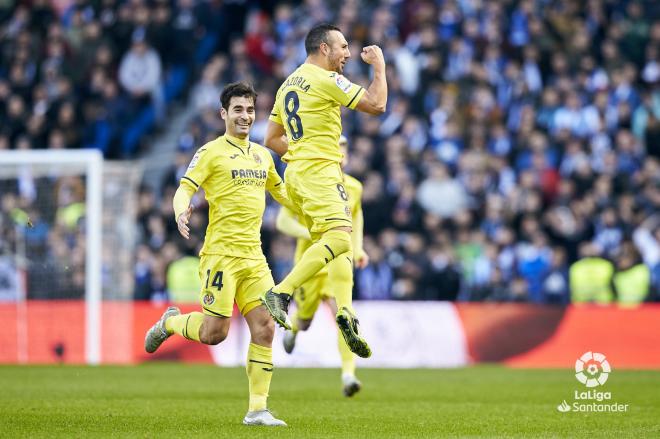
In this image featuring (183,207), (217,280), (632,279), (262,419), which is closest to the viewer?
(183,207)

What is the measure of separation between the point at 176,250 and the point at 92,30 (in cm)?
652

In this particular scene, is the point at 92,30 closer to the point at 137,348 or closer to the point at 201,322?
the point at 137,348

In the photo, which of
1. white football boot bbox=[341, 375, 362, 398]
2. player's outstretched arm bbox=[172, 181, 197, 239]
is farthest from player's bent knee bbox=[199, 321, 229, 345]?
white football boot bbox=[341, 375, 362, 398]

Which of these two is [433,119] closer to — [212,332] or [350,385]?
[350,385]

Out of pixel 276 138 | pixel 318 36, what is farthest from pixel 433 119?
pixel 318 36

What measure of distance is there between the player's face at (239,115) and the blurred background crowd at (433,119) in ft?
32.6

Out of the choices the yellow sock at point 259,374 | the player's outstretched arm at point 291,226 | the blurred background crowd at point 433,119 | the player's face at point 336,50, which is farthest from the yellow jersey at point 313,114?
the blurred background crowd at point 433,119

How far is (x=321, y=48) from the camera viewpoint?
10.3m

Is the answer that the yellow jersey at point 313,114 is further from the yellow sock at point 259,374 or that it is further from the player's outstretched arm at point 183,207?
the yellow sock at point 259,374

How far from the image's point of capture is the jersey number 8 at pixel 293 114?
10266 mm

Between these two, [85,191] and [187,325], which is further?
[85,191]

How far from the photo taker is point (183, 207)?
9750 mm

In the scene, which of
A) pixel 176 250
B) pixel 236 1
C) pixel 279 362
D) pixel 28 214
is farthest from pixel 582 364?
pixel 236 1

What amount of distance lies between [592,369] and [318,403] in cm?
688
